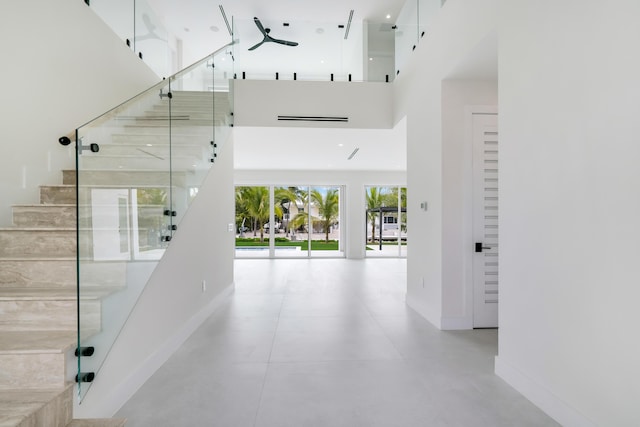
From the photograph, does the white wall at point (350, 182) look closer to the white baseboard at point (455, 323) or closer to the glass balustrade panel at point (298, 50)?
the glass balustrade panel at point (298, 50)

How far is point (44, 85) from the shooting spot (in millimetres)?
3029

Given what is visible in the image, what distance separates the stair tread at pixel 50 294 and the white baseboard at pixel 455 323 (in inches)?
127

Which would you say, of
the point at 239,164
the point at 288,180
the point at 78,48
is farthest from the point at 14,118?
the point at 288,180

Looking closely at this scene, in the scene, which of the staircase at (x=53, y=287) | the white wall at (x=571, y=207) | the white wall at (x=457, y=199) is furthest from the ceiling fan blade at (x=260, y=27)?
the white wall at (x=571, y=207)

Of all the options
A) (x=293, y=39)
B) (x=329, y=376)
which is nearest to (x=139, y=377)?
(x=329, y=376)

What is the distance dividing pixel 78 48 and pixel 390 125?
4.42 meters

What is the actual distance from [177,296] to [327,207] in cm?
736

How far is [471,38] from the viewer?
2.83 meters

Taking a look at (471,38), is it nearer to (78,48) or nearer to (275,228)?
(78,48)

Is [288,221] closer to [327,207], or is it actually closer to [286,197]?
[286,197]

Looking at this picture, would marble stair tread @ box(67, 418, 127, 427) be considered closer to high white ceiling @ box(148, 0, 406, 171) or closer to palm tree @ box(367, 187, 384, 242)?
high white ceiling @ box(148, 0, 406, 171)

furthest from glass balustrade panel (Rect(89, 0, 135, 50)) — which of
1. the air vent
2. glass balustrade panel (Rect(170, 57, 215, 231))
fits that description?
the air vent

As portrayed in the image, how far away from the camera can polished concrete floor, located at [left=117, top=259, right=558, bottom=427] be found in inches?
76.4

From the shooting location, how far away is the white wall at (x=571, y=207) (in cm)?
146
